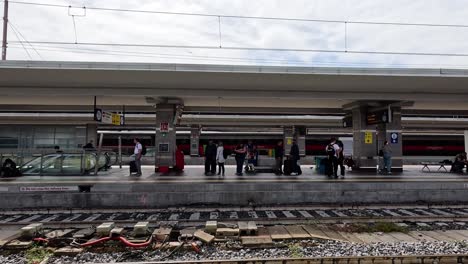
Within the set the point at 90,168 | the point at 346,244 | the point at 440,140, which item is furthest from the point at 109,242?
the point at 440,140

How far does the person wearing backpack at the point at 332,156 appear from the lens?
1373 centimetres

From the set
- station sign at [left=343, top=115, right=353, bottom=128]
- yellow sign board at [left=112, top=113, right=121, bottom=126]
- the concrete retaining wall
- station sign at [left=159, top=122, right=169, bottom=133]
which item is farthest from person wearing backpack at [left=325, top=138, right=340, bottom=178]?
yellow sign board at [left=112, top=113, right=121, bottom=126]

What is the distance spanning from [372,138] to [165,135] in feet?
32.5

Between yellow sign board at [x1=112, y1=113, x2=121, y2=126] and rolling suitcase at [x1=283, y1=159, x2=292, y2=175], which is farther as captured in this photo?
yellow sign board at [x1=112, y1=113, x2=121, y2=126]

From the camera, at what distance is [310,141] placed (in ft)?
99.3

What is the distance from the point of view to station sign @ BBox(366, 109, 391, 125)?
15055 millimetres

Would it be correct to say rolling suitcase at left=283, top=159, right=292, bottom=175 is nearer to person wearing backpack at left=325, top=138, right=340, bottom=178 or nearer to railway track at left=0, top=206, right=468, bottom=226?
person wearing backpack at left=325, top=138, right=340, bottom=178

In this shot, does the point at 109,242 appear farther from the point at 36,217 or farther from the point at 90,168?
the point at 90,168

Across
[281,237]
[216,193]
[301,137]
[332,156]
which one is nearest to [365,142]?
[332,156]

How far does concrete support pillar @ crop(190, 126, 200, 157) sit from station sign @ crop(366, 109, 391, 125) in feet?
49.3

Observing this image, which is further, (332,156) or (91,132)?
(91,132)

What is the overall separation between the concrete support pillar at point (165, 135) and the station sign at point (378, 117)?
30.0 feet

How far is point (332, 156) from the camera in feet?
46.1

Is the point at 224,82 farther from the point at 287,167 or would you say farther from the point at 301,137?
the point at 301,137
